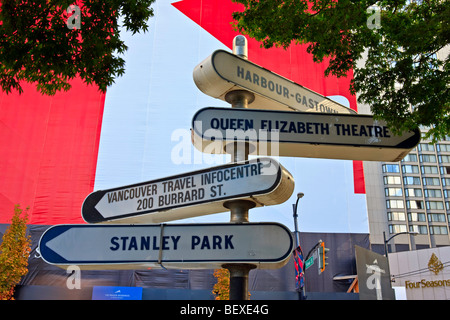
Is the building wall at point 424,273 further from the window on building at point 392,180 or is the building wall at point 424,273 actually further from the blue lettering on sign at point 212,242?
the window on building at point 392,180

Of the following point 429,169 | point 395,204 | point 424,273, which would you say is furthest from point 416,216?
point 424,273

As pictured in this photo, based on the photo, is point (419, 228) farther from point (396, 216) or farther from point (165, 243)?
point (165, 243)

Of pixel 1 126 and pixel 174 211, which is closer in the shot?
pixel 174 211

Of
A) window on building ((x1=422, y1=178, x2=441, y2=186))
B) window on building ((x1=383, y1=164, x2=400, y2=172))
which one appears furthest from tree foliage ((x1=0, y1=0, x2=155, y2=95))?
window on building ((x1=422, y1=178, x2=441, y2=186))

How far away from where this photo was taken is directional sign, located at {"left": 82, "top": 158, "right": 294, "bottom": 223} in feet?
9.56

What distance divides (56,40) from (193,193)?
86.7 inches

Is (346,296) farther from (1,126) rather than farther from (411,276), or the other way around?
(1,126)

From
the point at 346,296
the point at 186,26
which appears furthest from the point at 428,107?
the point at 186,26

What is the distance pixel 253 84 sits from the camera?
3682 millimetres

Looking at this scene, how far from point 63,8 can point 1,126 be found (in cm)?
2139

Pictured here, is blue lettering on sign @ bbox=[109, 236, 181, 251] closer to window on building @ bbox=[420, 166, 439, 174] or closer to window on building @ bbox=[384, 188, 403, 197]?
window on building @ bbox=[384, 188, 403, 197]

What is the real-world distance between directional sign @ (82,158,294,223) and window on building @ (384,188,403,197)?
259 feet

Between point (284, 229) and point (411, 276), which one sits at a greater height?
point (411, 276)
